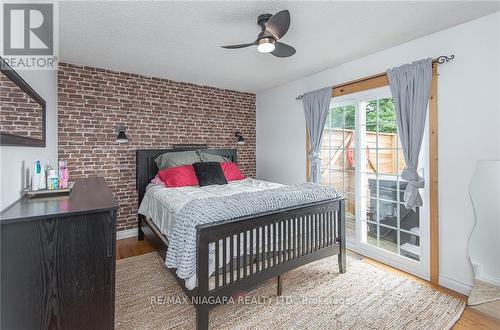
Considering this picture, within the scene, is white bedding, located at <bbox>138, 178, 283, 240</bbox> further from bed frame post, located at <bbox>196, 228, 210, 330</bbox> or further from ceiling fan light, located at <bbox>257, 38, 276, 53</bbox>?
ceiling fan light, located at <bbox>257, 38, 276, 53</bbox>

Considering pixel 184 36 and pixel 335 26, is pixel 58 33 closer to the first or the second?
pixel 184 36

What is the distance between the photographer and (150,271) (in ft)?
8.89

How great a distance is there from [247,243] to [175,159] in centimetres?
214

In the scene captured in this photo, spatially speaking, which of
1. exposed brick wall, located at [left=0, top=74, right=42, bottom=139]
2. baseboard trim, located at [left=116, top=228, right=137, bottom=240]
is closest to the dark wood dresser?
exposed brick wall, located at [left=0, top=74, right=42, bottom=139]

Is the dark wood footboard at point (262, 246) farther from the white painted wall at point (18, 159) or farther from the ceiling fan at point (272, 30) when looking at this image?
the ceiling fan at point (272, 30)

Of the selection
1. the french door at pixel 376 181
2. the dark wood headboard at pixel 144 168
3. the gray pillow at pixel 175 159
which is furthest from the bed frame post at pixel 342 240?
the dark wood headboard at pixel 144 168

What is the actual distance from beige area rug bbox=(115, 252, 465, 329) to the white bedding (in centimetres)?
55

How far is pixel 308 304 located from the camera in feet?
7.00

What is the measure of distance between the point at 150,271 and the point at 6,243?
177cm

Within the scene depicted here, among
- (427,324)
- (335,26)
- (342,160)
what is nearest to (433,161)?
(342,160)

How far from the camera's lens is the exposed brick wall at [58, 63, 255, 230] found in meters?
3.36

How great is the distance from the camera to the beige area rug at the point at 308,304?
1.90 m
